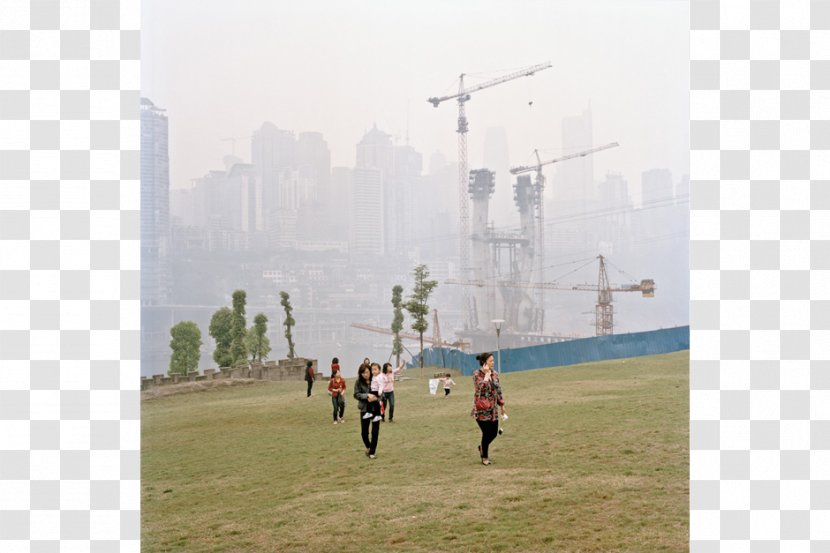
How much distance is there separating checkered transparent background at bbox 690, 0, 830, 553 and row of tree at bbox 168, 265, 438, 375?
1294cm

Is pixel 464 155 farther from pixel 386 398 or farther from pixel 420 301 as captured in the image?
pixel 386 398

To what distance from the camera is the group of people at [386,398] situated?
26.7ft

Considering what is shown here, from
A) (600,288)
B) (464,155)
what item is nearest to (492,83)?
(464,155)

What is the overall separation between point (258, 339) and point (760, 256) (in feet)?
64.8

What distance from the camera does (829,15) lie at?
24.7 feet

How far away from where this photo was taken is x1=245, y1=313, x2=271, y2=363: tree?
24.6 meters

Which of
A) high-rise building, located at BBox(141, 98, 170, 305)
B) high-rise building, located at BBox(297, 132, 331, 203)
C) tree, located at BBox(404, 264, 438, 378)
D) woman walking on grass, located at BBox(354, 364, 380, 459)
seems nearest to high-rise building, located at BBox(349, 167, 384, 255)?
high-rise building, located at BBox(297, 132, 331, 203)

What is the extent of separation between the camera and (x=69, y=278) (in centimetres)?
774

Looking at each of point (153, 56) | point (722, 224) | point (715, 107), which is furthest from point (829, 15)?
point (153, 56)

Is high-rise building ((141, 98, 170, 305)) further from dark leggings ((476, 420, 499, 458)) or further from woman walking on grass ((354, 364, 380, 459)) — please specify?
dark leggings ((476, 420, 499, 458))

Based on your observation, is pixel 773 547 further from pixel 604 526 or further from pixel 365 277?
pixel 365 277

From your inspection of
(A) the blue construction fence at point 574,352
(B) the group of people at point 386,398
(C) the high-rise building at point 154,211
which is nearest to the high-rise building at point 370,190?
(A) the blue construction fence at point 574,352

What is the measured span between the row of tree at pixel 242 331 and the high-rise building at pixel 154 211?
4476 mm

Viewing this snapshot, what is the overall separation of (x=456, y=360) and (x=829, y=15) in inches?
598
